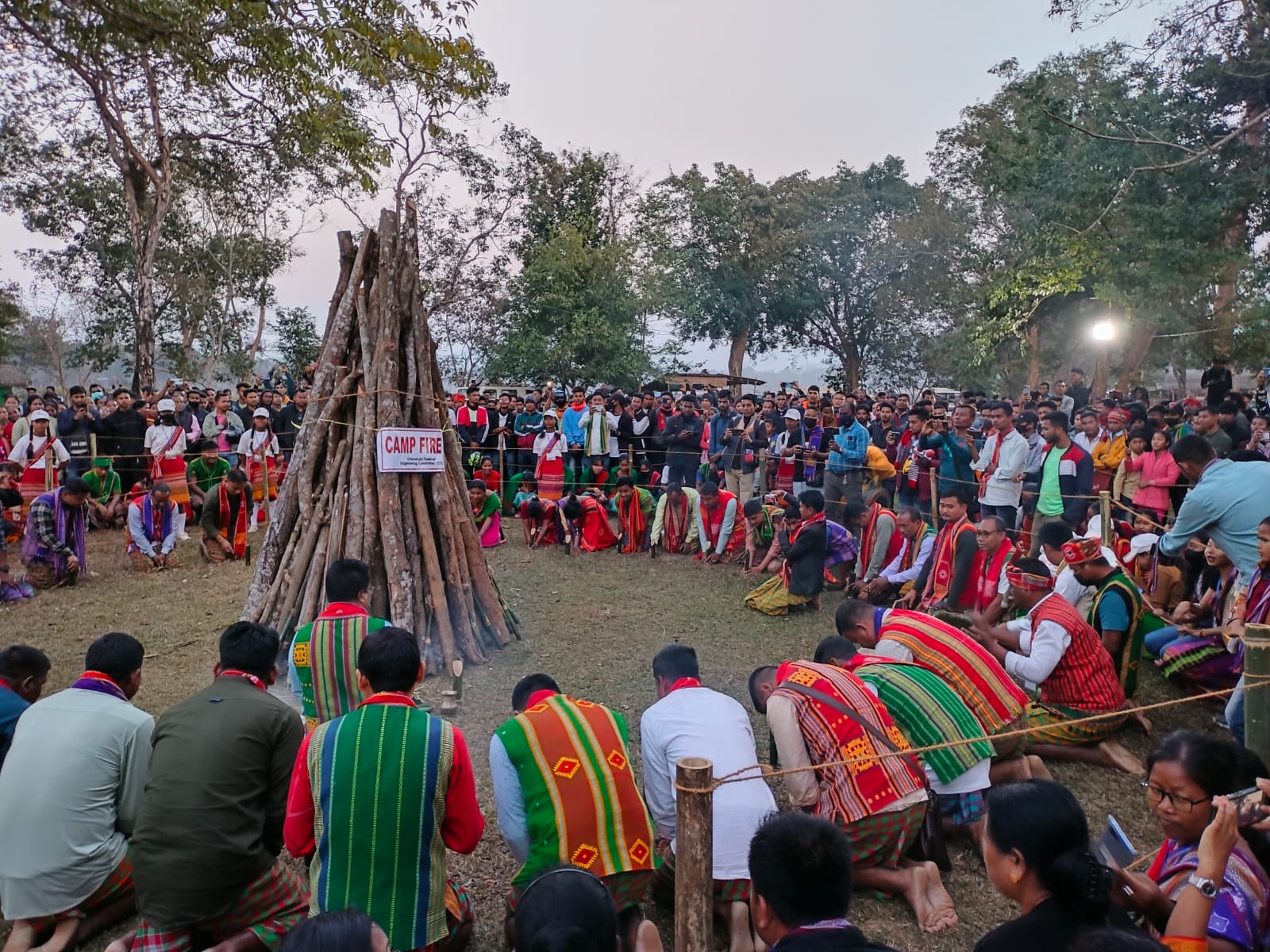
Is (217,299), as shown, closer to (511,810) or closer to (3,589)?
(3,589)

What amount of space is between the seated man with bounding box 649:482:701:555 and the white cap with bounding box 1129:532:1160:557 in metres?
5.13

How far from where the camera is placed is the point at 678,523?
38.1 ft

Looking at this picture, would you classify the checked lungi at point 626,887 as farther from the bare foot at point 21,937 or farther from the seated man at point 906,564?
the seated man at point 906,564

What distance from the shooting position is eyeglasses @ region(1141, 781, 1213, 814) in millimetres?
2904

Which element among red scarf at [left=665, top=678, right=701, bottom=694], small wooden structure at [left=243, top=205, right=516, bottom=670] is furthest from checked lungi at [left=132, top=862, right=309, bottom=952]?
small wooden structure at [left=243, top=205, right=516, bottom=670]

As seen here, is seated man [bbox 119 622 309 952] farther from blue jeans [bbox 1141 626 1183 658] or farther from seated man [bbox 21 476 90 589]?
Result: seated man [bbox 21 476 90 589]

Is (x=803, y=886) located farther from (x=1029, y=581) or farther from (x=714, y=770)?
(x=1029, y=581)

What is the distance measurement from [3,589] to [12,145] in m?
15.7

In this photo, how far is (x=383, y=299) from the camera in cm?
702

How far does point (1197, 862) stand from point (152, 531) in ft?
35.3

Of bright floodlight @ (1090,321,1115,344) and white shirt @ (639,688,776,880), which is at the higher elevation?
bright floodlight @ (1090,321,1115,344)

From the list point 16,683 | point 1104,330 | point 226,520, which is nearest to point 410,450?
point 16,683

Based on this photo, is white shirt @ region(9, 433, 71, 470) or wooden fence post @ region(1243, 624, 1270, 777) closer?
wooden fence post @ region(1243, 624, 1270, 777)

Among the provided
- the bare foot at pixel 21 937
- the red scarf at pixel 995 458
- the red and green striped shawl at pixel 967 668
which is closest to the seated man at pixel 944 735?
the red and green striped shawl at pixel 967 668
